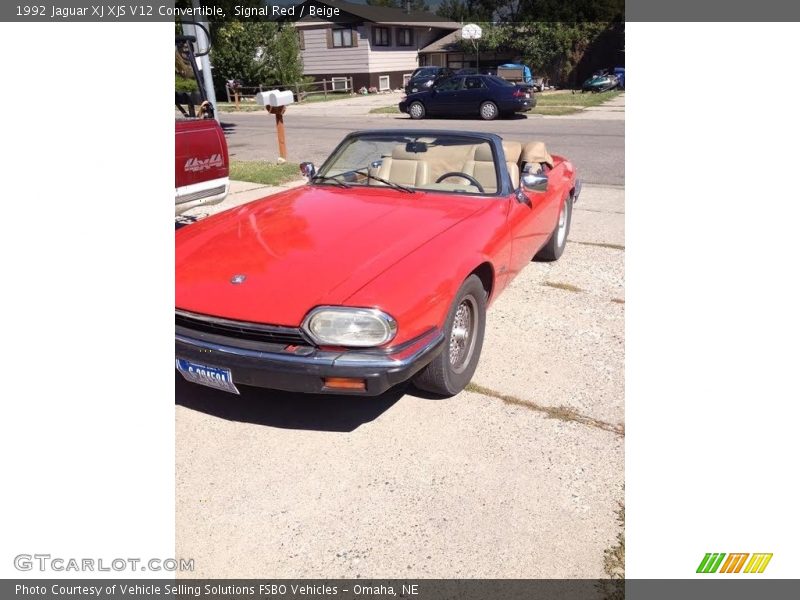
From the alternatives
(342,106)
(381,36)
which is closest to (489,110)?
(342,106)

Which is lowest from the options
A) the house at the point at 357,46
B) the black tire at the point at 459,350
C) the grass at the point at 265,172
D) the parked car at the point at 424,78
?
the black tire at the point at 459,350

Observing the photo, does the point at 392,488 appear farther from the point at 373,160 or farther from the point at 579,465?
the point at 373,160

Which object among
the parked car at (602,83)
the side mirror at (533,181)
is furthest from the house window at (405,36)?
the side mirror at (533,181)

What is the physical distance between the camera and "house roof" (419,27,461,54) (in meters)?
38.7

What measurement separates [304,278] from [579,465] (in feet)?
4.98

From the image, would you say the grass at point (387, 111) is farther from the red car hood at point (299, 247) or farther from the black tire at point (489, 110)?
the red car hood at point (299, 247)

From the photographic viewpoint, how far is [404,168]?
171 inches

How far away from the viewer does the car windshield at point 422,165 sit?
420 cm

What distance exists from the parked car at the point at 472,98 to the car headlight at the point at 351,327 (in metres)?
17.5

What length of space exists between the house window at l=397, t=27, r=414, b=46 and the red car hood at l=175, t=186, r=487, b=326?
37426mm

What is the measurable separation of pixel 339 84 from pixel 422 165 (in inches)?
1338

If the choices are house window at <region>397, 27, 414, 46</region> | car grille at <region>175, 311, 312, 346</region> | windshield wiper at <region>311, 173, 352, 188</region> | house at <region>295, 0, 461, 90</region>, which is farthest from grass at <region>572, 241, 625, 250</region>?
house window at <region>397, 27, 414, 46</region>

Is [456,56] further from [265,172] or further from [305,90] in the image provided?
[265,172]

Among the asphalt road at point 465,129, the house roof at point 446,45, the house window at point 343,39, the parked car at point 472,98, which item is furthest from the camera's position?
the house roof at point 446,45
